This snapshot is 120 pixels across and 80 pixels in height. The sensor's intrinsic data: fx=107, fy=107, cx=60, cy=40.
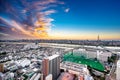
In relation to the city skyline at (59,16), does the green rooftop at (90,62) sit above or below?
below

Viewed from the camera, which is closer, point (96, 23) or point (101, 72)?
point (101, 72)

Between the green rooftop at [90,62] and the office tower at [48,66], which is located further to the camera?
the green rooftop at [90,62]

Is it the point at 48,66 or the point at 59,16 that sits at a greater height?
the point at 59,16

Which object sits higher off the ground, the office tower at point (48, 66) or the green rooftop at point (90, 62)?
the office tower at point (48, 66)

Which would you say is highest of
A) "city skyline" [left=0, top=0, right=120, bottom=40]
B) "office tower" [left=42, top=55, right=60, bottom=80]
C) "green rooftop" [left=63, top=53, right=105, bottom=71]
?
"city skyline" [left=0, top=0, right=120, bottom=40]

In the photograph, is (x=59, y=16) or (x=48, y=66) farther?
(x=59, y=16)

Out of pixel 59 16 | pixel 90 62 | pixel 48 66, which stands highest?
pixel 59 16

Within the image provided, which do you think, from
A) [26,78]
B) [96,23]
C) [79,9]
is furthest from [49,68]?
[96,23]

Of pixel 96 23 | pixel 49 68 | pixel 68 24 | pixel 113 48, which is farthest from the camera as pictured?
pixel 113 48

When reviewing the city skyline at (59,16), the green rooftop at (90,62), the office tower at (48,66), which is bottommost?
the green rooftop at (90,62)

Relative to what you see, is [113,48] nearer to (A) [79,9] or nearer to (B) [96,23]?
(B) [96,23]

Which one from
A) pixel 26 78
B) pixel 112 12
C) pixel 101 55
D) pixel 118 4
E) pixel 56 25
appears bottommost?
pixel 26 78
